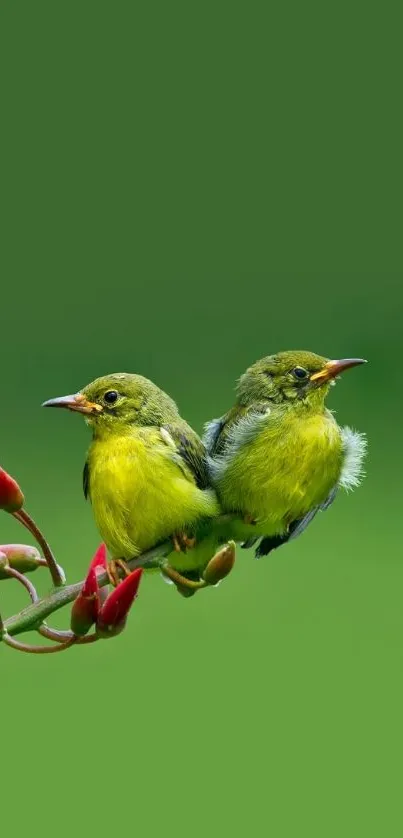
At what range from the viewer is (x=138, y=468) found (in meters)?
3.48

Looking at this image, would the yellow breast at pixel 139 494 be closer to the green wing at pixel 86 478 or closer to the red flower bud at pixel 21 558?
the green wing at pixel 86 478

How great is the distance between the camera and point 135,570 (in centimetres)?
292

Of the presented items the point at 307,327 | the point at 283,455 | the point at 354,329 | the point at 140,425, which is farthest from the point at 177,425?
the point at 307,327

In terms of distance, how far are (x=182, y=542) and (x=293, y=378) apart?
1.55ft

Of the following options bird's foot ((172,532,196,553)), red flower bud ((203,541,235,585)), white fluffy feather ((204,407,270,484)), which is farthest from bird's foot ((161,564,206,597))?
white fluffy feather ((204,407,270,484))

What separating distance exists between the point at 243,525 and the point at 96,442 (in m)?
0.43

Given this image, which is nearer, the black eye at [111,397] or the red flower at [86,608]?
the red flower at [86,608]

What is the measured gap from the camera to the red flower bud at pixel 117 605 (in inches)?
113

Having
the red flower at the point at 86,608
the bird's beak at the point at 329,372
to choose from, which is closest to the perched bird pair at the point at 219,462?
the bird's beak at the point at 329,372

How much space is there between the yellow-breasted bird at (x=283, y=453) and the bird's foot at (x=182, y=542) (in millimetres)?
103

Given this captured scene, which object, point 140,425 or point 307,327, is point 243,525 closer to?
point 140,425

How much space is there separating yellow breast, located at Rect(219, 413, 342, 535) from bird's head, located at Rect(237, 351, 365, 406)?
0.30 feet

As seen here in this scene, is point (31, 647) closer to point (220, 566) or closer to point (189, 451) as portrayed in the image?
point (220, 566)

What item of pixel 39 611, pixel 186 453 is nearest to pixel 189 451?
pixel 186 453
